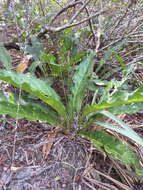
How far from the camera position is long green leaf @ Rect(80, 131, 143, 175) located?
→ 837mm

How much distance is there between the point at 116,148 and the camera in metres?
0.87

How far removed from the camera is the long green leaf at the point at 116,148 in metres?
0.84

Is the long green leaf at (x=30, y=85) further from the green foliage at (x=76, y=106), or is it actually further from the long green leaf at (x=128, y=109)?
the long green leaf at (x=128, y=109)

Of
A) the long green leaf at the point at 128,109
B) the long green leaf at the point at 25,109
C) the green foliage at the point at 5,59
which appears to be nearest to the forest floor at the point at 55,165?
the long green leaf at the point at 25,109

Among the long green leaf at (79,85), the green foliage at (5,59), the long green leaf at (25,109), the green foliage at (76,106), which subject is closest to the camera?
the green foliage at (76,106)

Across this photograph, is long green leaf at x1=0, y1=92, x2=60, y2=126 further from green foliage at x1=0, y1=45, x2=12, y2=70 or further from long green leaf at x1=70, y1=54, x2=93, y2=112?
green foliage at x1=0, y1=45, x2=12, y2=70

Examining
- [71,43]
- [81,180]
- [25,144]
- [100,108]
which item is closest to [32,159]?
[25,144]

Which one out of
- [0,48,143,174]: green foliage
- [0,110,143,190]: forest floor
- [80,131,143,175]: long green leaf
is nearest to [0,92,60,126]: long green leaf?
[0,48,143,174]: green foliage

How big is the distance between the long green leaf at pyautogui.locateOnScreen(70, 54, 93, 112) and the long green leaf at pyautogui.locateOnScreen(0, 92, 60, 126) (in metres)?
0.12

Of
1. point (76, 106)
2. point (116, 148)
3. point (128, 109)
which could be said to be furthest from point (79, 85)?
point (116, 148)

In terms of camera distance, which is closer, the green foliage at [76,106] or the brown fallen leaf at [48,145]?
the green foliage at [76,106]

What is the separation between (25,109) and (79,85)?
0.32m

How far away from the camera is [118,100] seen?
0.81m

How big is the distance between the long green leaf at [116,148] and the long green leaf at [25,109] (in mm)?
209
